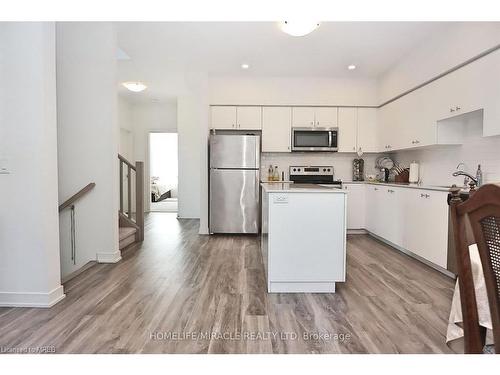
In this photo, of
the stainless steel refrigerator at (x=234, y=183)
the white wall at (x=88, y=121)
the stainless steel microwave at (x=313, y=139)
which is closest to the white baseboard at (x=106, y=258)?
the white wall at (x=88, y=121)

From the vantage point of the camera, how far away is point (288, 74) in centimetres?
495

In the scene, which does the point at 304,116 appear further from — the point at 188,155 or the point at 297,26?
the point at 188,155

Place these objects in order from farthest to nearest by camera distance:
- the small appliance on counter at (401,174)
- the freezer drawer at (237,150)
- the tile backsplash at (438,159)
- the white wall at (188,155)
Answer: the white wall at (188,155) < the freezer drawer at (237,150) < the small appliance on counter at (401,174) < the tile backsplash at (438,159)

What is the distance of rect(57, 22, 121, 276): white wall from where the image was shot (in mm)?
3250

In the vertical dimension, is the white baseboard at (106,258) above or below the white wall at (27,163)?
below

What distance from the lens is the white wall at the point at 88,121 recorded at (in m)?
3.25

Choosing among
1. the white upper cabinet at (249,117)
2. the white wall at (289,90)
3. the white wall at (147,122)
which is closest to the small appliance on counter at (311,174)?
the white upper cabinet at (249,117)

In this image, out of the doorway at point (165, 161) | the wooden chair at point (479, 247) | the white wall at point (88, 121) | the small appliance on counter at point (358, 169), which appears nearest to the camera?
the wooden chair at point (479, 247)

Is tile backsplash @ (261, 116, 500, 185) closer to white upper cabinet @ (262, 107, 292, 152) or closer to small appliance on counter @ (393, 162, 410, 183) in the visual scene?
small appliance on counter @ (393, 162, 410, 183)

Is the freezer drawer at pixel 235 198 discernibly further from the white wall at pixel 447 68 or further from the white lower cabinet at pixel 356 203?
the white wall at pixel 447 68

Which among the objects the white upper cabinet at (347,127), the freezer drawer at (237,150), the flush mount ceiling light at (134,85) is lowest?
the freezer drawer at (237,150)

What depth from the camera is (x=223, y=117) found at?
5.10 meters

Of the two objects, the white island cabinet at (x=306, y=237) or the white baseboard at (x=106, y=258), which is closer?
the white island cabinet at (x=306, y=237)
